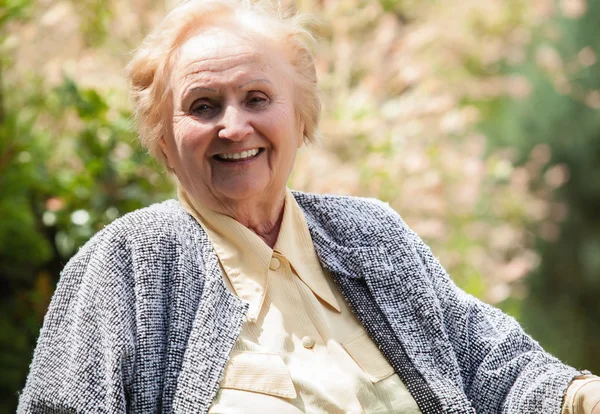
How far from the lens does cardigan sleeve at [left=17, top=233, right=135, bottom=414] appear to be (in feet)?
5.81

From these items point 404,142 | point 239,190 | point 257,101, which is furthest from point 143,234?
point 404,142

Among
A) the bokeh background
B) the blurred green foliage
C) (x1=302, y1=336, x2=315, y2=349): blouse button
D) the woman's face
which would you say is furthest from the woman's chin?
the blurred green foliage

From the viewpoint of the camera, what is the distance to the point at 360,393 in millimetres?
1984

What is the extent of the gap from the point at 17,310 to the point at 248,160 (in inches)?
84.9

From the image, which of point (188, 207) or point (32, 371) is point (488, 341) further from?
point (32, 371)

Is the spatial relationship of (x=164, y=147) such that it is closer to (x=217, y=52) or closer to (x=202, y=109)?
(x=202, y=109)

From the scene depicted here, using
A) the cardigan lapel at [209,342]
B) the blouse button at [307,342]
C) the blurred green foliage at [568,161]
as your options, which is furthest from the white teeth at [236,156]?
the blurred green foliage at [568,161]

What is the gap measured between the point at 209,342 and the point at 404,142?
2.87 meters

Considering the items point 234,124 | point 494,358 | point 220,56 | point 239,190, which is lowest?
point 494,358

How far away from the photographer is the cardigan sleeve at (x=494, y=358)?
204 centimetres

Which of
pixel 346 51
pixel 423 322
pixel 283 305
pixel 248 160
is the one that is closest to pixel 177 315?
pixel 283 305

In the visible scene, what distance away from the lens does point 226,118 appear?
6.53 ft

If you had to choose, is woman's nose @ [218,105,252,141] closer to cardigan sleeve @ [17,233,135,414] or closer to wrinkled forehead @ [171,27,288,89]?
wrinkled forehead @ [171,27,288,89]

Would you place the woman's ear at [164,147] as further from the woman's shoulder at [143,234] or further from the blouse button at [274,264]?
the blouse button at [274,264]
